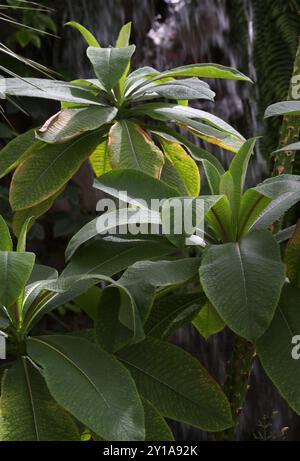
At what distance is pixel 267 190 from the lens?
0.95m

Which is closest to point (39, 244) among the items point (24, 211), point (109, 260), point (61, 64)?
point (61, 64)

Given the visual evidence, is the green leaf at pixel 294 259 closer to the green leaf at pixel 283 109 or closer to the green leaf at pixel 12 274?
the green leaf at pixel 283 109

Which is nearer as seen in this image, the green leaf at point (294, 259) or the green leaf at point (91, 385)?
the green leaf at point (91, 385)

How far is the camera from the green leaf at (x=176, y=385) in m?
Result: 0.90

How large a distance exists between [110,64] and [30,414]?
64 cm

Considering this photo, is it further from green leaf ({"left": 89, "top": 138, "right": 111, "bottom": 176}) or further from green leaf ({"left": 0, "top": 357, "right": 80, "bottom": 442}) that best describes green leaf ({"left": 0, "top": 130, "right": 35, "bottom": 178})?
green leaf ({"left": 0, "top": 357, "right": 80, "bottom": 442})

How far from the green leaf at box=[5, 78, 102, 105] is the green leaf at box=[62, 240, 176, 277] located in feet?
1.06

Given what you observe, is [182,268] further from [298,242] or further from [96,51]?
[96,51]

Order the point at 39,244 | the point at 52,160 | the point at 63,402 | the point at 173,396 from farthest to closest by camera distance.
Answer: the point at 39,244 → the point at 52,160 → the point at 173,396 → the point at 63,402

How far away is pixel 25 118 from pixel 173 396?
284cm

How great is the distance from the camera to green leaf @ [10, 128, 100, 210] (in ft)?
3.89

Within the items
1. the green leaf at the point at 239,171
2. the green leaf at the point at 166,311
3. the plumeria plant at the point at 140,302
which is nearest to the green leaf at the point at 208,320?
the plumeria plant at the point at 140,302

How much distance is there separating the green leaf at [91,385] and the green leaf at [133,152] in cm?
36

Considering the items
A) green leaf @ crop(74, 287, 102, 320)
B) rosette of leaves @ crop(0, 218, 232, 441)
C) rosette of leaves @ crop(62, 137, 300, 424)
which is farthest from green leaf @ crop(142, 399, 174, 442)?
green leaf @ crop(74, 287, 102, 320)
